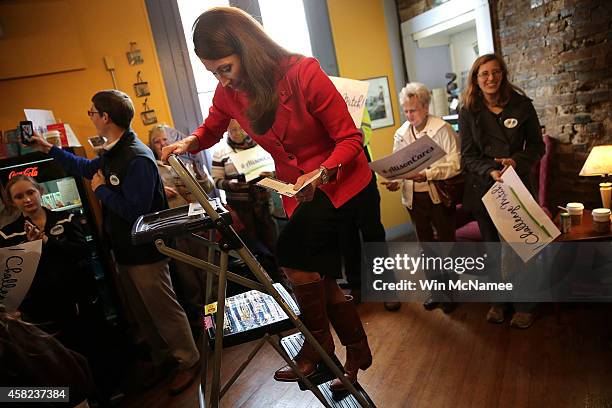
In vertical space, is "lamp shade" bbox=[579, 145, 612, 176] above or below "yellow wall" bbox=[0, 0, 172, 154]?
below

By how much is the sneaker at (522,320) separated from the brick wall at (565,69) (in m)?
0.98

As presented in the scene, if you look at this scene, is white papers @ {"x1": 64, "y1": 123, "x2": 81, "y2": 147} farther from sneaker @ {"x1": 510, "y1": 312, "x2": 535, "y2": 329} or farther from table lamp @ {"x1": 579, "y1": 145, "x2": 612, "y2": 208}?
table lamp @ {"x1": 579, "y1": 145, "x2": 612, "y2": 208}

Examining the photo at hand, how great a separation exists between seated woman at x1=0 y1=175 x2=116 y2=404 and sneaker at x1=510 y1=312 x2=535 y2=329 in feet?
8.10

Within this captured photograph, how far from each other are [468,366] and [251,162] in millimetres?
1959

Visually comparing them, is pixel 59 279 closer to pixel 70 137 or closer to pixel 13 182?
pixel 13 182

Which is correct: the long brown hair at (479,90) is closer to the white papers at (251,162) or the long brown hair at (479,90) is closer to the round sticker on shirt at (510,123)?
the round sticker on shirt at (510,123)

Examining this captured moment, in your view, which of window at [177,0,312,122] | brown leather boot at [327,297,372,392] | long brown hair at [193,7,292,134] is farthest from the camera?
window at [177,0,312,122]

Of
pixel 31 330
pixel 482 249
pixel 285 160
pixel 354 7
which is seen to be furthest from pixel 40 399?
pixel 354 7

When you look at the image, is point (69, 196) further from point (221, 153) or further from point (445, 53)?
point (445, 53)

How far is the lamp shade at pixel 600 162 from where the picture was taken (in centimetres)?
233

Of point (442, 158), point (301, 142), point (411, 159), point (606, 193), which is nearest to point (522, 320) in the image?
point (606, 193)

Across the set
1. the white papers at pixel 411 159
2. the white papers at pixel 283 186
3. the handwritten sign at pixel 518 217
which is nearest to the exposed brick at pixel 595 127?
the handwritten sign at pixel 518 217

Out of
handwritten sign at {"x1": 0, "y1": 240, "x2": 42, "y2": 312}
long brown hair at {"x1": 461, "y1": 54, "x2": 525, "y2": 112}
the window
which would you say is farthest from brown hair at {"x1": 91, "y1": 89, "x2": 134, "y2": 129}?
long brown hair at {"x1": 461, "y1": 54, "x2": 525, "y2": 112}

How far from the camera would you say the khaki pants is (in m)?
2.41
